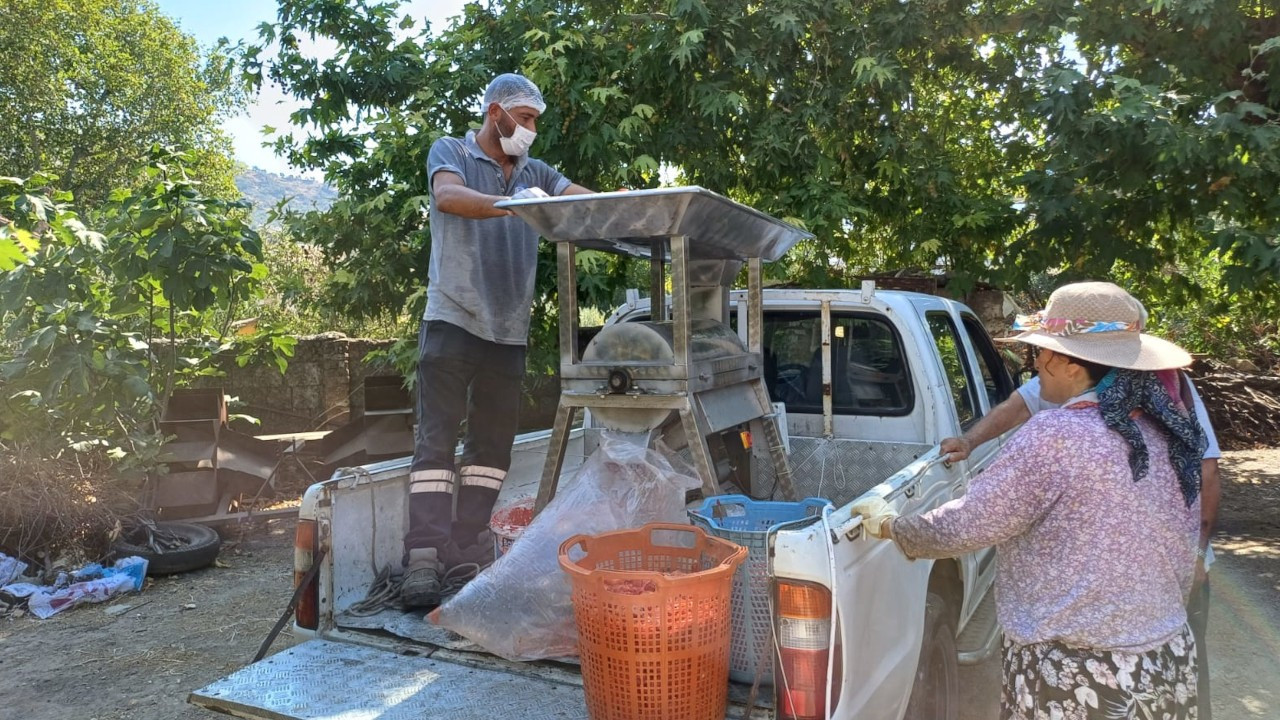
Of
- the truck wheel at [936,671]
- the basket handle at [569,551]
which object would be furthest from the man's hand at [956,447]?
the basket handle at [569,551]

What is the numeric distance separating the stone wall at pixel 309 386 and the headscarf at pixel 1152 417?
828 centimetres

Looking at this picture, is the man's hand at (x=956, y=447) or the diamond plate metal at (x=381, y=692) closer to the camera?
the diamond plate metal at (x=381, y=692)

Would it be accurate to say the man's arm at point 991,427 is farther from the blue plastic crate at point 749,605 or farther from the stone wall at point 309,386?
the stone wall at point 309,386

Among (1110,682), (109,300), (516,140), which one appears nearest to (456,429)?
(516,140)

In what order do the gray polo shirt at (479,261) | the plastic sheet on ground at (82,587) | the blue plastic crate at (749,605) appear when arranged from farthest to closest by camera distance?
the plastic sheet on ground at (82,587) < the gray polo shirt at (479,261) < the blue plastic crate at (749,605)

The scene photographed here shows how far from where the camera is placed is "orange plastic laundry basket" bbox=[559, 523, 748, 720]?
6.88 feet

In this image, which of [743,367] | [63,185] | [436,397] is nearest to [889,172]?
[743,367]

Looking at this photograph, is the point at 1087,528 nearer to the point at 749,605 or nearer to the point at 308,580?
the point at 749,605

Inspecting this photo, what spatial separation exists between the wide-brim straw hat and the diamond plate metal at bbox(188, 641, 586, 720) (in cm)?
149

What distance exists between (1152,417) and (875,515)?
0.67 metres

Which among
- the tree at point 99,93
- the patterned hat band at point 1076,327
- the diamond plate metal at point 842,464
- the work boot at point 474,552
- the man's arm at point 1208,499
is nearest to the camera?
the patterned hat band at point 1076,327

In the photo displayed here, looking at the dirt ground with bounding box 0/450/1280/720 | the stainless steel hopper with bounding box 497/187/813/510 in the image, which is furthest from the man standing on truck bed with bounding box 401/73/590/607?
the dirt ground with bounding box 0/450/1280/720

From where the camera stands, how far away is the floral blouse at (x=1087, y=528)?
194 cm

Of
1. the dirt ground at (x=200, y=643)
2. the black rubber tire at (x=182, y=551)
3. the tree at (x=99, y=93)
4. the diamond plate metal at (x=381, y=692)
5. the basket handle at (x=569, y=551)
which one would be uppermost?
the tree at (x=99, y=93)
